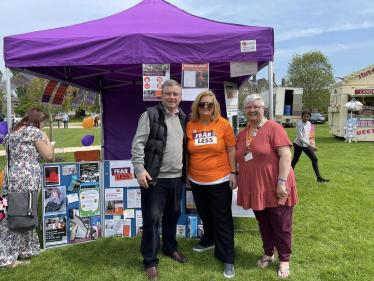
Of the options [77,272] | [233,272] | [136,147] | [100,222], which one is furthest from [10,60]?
[233,272]

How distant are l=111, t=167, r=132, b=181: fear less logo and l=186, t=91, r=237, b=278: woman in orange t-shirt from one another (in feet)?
2.86

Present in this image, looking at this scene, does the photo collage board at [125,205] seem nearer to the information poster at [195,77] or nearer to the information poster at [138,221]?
the information poster at [138,221]

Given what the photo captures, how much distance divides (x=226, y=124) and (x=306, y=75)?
32.0 metres

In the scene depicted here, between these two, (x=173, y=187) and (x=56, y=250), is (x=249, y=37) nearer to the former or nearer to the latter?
(x=173, y=187)

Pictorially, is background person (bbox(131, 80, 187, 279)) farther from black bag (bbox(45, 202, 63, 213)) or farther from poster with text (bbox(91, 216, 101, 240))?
black bag (bbox(45, 202, 63, 213))

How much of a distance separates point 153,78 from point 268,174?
1.50 meters

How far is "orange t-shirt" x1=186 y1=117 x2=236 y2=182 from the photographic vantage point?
2.38 meters

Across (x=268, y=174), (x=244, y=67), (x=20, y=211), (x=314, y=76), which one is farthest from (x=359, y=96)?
(x=314, y=76)

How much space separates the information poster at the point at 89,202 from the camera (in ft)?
9.99

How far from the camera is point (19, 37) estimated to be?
2.78 m

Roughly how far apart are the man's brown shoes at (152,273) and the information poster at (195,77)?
68.9 inches

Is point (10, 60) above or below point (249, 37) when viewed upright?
below

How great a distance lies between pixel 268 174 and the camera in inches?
90.3

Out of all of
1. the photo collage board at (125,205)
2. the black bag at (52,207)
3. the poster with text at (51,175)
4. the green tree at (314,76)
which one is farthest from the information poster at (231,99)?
the green tree at (314,76)
